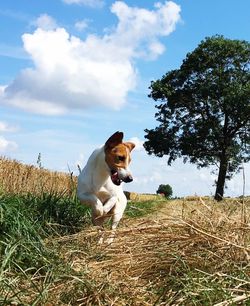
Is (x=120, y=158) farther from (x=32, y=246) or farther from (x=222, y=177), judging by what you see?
(x=222, y=177)

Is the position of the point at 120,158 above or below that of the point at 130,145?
below

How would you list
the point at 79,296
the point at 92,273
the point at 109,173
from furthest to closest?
1. the point at 109,173
2. the point at 92,273
3. the point at 79,296

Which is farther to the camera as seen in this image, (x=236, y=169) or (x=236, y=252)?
(x=236, y=169)

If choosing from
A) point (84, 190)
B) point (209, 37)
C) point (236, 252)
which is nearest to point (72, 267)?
point (236, 252)

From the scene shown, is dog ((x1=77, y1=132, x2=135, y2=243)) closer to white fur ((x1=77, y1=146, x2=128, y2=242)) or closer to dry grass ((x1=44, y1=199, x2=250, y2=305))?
white fur ((x1=77, y1=146, x2=128, y2=242))

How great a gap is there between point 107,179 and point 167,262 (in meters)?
3.19

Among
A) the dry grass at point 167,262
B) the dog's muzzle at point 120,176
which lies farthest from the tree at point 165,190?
the dry grass at point 167,262

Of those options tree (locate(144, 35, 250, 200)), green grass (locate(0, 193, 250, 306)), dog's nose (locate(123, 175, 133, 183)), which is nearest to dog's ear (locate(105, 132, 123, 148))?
dog's nose (locate(123, 175, 133, 183))

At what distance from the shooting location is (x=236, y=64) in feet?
→ 119

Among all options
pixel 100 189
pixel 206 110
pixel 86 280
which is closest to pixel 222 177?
pixel 206 110

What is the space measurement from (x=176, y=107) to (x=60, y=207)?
94.5 ft

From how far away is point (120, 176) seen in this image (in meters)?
6.85

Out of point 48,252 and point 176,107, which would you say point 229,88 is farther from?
point 48,252

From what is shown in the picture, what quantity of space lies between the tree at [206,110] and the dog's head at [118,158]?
28590 mm
